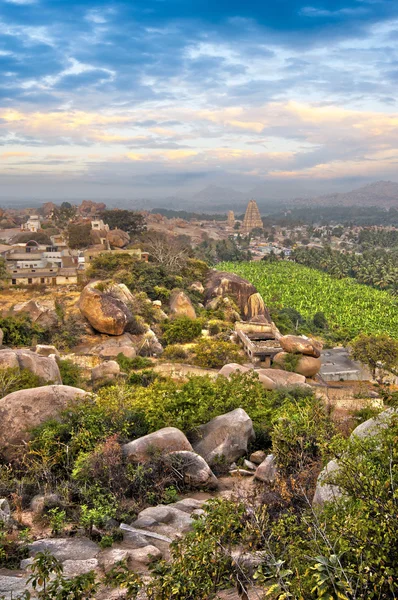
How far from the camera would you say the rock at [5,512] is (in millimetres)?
7043

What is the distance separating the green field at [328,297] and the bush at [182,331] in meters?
A: 20.3

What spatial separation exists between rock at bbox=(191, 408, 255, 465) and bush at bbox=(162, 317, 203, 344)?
12.9 metres

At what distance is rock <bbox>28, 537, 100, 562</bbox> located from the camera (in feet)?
21.0

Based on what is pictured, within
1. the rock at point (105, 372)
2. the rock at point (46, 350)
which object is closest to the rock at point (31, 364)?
the rock at point (105, 372)

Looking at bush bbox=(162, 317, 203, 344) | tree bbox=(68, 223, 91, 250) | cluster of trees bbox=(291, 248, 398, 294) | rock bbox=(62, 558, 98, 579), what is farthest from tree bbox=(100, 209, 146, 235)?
rock bbox=(62, 558, 98, 579)

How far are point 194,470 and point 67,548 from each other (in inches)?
118

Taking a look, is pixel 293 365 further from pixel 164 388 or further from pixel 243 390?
pixel 164 388

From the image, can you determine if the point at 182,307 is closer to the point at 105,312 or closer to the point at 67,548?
the point at 105,312

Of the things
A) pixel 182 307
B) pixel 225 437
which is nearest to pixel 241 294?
pixel 182 307

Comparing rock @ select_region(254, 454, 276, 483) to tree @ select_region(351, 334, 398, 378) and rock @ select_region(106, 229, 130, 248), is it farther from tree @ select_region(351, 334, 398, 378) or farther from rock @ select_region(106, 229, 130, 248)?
rock @ select_region(106, 229, 130, 248)

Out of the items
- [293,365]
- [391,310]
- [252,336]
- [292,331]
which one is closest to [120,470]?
[293,365]

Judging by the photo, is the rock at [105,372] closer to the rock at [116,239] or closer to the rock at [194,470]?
the rock at [194,470]

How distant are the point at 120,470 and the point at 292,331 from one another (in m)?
27.1

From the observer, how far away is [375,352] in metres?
A: 24.0
